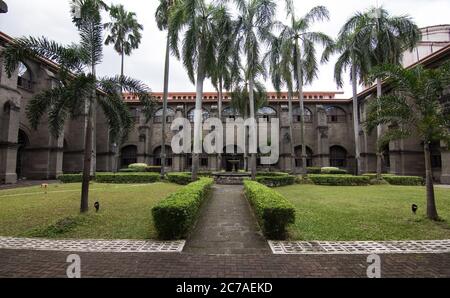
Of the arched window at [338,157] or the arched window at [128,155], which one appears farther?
the arched window at [128,155]

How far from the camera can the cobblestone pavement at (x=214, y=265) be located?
4504 millimetres

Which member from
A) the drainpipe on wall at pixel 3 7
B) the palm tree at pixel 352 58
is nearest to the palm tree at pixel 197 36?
the palm tree at pixel 352 58

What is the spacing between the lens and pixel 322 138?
3291 centimetres

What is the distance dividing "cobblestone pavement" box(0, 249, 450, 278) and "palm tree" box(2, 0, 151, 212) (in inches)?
176

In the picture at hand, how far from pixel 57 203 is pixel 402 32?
26.0 metres

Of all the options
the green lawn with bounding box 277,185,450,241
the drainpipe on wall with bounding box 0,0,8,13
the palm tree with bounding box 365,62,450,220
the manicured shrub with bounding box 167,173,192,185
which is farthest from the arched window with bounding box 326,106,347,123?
the drainpipe on wall with bounding box 0,0,8,13

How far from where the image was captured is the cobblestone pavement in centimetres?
450

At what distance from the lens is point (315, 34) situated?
71.5ft

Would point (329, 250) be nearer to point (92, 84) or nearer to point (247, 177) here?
point (92, 84)

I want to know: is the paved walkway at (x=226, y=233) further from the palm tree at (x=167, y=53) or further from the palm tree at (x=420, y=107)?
the palm tree at (x=167, y=53)

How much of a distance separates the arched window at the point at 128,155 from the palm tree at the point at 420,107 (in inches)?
1285

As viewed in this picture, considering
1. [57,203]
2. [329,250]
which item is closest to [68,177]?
[57,203]
